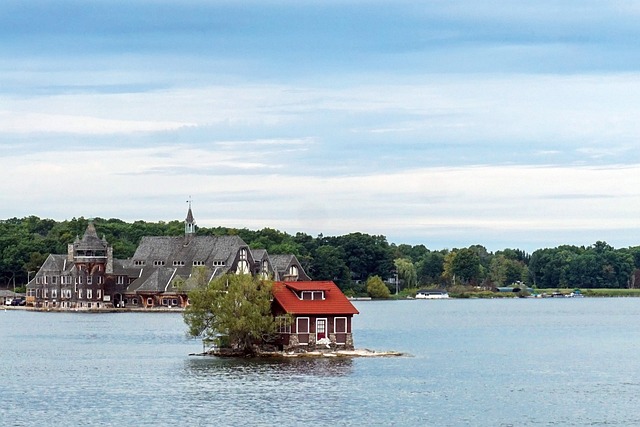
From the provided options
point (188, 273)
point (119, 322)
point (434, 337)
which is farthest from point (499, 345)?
point (188, 273)

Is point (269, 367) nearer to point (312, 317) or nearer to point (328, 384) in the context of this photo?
point (312, 317)

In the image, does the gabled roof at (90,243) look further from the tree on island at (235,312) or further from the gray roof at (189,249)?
the tree on island at (235,312)

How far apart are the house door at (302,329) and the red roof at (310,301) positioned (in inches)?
28.8

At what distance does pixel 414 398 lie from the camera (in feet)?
189

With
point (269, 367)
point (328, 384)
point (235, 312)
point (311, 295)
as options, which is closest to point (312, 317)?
point (311, 295)

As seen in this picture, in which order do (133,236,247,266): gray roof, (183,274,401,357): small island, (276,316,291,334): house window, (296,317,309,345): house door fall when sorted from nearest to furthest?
(183,274,401,357): small island
(276,316,291,334): house window
(296,317,309,345): house door
(133,236,247,266): gray roof

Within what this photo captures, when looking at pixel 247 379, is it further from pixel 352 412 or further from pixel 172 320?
pixel 172 320

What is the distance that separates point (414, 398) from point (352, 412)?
5.72 meters

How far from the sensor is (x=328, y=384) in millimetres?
60750

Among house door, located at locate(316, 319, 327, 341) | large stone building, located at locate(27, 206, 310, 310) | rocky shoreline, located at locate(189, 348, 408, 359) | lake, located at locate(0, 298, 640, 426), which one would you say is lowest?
lake, located at locate(0, 298, 640, 426)

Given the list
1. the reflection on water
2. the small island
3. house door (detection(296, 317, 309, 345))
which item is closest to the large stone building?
the small island

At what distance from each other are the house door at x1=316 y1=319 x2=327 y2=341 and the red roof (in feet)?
2.31

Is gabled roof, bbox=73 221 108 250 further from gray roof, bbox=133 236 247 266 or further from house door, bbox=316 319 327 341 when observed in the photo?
house door, bbox=316 319 327 341

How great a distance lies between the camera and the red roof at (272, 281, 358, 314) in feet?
236
